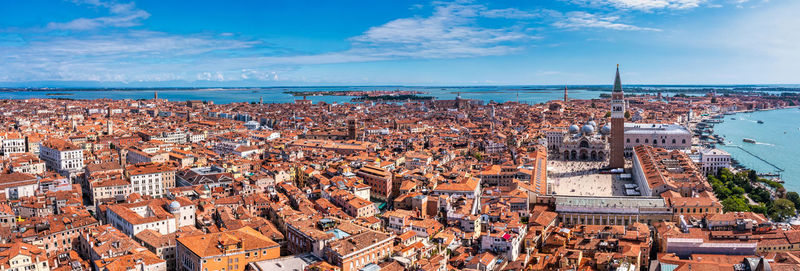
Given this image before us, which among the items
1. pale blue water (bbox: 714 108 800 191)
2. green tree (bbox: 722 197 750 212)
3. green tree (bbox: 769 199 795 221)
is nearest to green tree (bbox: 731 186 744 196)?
green tree (bbox: 722 197 750 212)

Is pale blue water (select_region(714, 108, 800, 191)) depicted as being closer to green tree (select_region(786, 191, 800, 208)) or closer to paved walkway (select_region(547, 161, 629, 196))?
green tree (select_region(786, 191, 800, 208))

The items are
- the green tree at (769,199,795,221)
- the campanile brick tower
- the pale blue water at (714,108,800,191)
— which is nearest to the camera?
the green tree at (769,199,795,221)

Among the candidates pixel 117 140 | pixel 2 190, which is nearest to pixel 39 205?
pixel 2 190

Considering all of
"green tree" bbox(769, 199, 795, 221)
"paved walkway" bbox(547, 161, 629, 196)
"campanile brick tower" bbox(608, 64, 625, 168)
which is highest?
"campanile brick tower" bbox(608, 64, 625, 168)

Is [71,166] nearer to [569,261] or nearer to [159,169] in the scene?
[159,169]

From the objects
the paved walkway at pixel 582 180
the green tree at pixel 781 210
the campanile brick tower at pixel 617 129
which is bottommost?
the paved walkway at pixel 582 180

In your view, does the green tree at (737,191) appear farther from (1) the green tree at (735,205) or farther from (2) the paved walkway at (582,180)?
(2) the paved walkway at (582,180)

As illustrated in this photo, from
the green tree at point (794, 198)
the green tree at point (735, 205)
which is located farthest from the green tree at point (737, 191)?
the green tree at point (735, 205)

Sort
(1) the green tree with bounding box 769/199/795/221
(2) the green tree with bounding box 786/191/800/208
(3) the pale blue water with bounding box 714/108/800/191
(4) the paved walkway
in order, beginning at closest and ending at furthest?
(1) the green tree with bounding box 769/199/795/221 < (2) the green tree with bounding box 786/191/800/208 < (4) the paved walkway < (3) the pale blue water with bounding box 714/108/800/191
